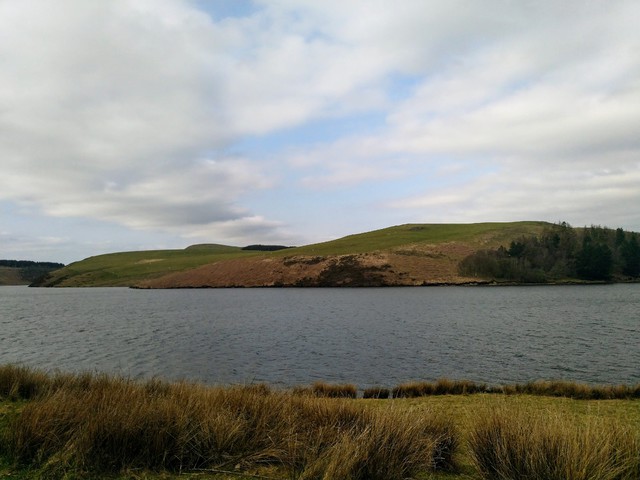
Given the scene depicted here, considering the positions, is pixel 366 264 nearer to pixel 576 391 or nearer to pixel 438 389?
pixel 438 389

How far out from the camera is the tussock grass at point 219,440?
7.53 m

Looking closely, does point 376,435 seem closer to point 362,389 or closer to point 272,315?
point 362,389

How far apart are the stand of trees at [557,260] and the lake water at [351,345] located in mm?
65379

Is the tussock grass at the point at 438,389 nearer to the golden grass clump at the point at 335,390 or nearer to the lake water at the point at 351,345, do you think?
the golden grass clump at the point at 335,390

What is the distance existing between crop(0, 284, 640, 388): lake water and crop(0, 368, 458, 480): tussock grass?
12946 millimetres

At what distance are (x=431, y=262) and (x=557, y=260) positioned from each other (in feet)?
118

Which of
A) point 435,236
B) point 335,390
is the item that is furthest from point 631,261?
point 335,390

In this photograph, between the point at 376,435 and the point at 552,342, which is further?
the point at 552,342

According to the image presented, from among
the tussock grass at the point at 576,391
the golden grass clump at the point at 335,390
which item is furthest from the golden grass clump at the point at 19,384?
the tussock grass at the point at 576,391

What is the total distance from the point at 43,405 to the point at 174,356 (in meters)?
22.2

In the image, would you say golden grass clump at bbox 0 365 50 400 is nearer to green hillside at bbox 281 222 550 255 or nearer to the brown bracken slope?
the brown bracken slope

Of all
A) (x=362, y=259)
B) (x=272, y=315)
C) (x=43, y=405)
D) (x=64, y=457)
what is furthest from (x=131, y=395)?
(x=362, y=259)

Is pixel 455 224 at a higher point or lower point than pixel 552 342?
higher

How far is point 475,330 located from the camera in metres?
37.3
